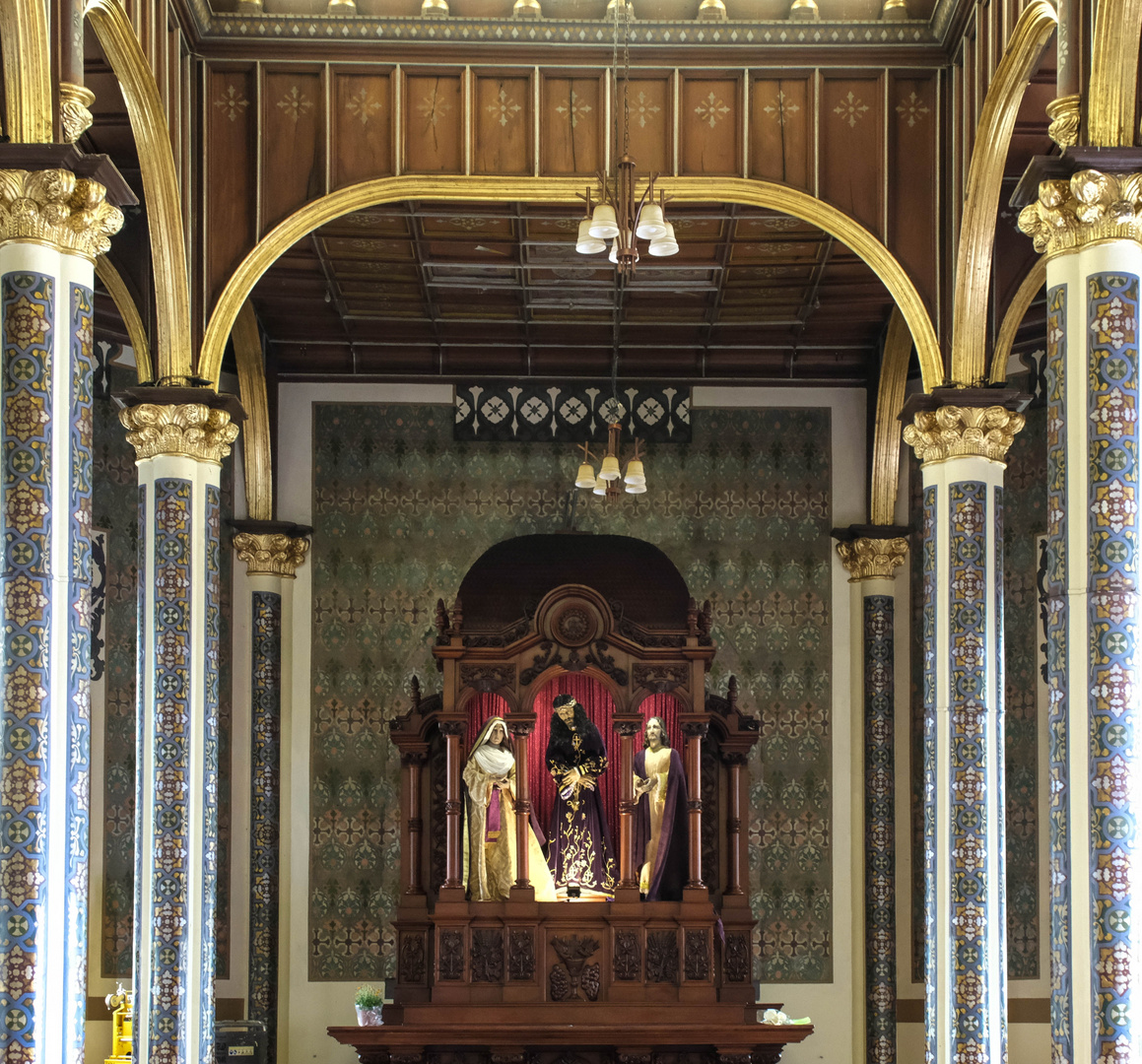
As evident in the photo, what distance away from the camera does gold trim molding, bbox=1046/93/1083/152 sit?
9281mm

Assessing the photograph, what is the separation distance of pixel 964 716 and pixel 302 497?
377 inches

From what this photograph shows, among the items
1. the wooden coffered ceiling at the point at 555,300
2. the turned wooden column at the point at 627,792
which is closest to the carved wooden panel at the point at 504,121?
the wooden coffered ceiling at the point at 555,300

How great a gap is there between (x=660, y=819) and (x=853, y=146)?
6779 millimetres

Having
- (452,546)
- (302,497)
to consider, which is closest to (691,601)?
(452,546)

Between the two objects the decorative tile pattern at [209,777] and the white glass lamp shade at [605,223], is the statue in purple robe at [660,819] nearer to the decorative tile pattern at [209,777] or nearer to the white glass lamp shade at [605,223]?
the decorative tile pattern at [209,777]

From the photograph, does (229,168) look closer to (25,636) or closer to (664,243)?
(664,243)

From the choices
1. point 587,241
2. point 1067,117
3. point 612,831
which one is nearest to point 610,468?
point 612,831

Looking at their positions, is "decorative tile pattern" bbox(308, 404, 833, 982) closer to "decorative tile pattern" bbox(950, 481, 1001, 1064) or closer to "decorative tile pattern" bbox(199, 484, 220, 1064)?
"decorative tile pattern" bbox(199, 484, 220, 1064)

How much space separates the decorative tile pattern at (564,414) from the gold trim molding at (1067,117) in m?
11.4

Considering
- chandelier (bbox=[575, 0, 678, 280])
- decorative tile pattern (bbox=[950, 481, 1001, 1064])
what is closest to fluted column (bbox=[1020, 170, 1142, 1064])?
chandelier (bbox=[575, 0, 678, 280])

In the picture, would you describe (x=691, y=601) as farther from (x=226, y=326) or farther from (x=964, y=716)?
(x=226, y=326)

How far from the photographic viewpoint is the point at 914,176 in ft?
47.2

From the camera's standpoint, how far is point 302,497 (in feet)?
66.8

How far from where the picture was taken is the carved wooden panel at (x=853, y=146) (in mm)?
14367
